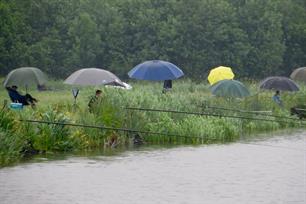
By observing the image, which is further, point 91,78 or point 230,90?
point 230,90

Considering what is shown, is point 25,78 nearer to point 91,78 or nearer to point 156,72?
point 91,78

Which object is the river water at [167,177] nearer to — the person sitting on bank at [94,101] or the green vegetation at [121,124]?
the green vegetation at [121,124]

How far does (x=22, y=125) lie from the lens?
771 inches

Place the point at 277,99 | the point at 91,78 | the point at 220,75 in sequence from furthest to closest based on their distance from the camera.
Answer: the point at 220,75 < the point at 277,99 < the point at 91,78

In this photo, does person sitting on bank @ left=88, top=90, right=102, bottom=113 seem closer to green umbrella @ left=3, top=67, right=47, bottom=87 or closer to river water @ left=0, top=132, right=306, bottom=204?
river water @ left=0, top=132, right=306, bottom=204

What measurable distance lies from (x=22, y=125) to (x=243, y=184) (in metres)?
5.66

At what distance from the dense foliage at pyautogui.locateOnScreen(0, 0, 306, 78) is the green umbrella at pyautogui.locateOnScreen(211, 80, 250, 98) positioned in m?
17.9

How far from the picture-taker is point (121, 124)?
871 inches

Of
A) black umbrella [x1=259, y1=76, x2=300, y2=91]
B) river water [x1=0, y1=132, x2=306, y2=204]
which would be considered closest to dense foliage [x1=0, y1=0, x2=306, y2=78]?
black umbrella [x1=259, y1=76, x2=300, y2=91]

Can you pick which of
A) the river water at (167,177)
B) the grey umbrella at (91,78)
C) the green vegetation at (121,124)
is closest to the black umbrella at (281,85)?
the green vegetation at (121,124)

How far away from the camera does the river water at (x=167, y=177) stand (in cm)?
1584

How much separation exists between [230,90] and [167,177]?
918 cm

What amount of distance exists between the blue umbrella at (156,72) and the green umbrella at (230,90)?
150 centimetres

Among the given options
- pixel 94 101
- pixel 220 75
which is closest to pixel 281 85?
pixel 220 75
